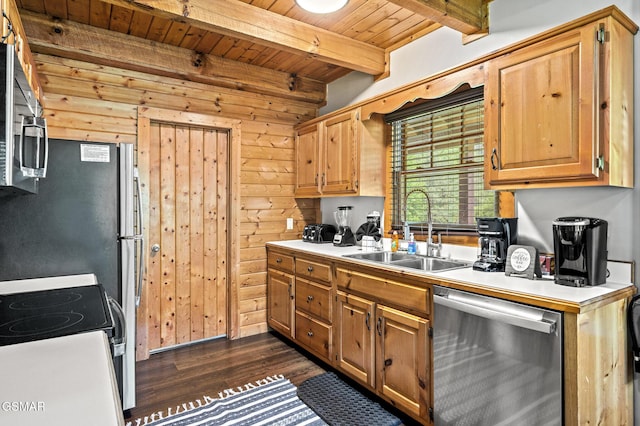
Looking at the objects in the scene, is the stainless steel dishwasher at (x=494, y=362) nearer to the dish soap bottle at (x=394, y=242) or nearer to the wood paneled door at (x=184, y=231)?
the dish soap bottle at (x=394, y=242)

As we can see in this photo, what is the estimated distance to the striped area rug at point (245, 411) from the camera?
7.36ft

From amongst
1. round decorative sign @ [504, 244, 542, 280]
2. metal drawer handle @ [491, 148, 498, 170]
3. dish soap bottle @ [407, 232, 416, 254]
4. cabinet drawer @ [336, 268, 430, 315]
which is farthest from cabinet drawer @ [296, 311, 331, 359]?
metal drawer handle @ [491, 148, 498, 170]

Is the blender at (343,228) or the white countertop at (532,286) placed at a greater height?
the blender at (343,228)

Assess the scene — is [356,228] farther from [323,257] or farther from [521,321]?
[521,321]

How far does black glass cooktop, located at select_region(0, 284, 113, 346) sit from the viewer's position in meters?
1.18

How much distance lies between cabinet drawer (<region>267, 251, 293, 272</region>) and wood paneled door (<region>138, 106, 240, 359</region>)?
419 millimetres

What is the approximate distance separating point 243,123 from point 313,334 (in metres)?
2.11

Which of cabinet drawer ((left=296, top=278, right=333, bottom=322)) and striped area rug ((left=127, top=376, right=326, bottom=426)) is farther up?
cabinet drawer ((left=296, top=278, right=333, bottom=322))

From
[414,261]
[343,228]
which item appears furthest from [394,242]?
[343,228]

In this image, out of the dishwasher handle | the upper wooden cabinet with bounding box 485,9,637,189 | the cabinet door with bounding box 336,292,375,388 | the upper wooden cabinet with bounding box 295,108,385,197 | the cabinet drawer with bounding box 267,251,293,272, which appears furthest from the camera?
the cabinet drawer with bounding box 267,251,293,272

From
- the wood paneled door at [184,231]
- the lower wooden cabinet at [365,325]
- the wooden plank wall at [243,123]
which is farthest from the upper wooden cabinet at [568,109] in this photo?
the wood paneled door at [184,231]

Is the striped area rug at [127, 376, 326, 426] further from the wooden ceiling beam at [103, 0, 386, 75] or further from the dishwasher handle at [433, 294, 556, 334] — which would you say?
the wooden ceiling beam at [103, 0, 386, 75]

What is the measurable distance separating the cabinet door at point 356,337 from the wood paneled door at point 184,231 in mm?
1450

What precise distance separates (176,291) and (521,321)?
285cm
